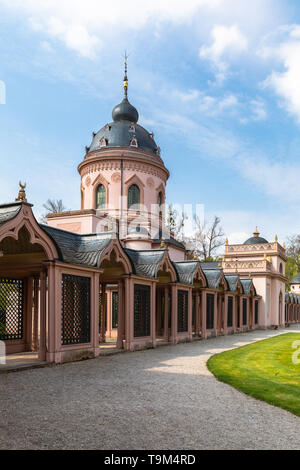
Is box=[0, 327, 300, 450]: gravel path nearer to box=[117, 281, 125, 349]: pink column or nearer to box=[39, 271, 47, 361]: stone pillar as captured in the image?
box=[39, 271, 47, 361]: stone pillar

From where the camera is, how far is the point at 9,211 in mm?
11289

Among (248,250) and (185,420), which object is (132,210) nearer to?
(248,250)

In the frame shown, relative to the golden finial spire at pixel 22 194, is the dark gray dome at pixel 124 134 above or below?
above

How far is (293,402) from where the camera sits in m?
8.00

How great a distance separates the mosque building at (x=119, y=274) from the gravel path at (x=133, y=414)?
114 inches

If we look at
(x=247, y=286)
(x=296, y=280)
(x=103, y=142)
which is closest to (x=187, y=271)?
(x=247, y=286)

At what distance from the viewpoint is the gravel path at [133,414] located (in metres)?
5.55

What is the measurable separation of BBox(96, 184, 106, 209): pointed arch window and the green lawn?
2079 cm

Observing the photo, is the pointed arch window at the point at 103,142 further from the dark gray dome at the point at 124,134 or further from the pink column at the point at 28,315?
the pink column at the point at 28,315

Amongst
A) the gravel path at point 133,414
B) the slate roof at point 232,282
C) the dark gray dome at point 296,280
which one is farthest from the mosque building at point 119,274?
the dark gray dome at point 296,280

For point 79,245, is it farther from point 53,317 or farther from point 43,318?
point 53,317

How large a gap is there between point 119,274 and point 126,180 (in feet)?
60.8

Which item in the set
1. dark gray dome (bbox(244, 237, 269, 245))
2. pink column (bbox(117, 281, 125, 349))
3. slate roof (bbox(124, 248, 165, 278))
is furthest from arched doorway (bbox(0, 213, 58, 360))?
dark gray dome (bbox(244, 237, 269, 245))
